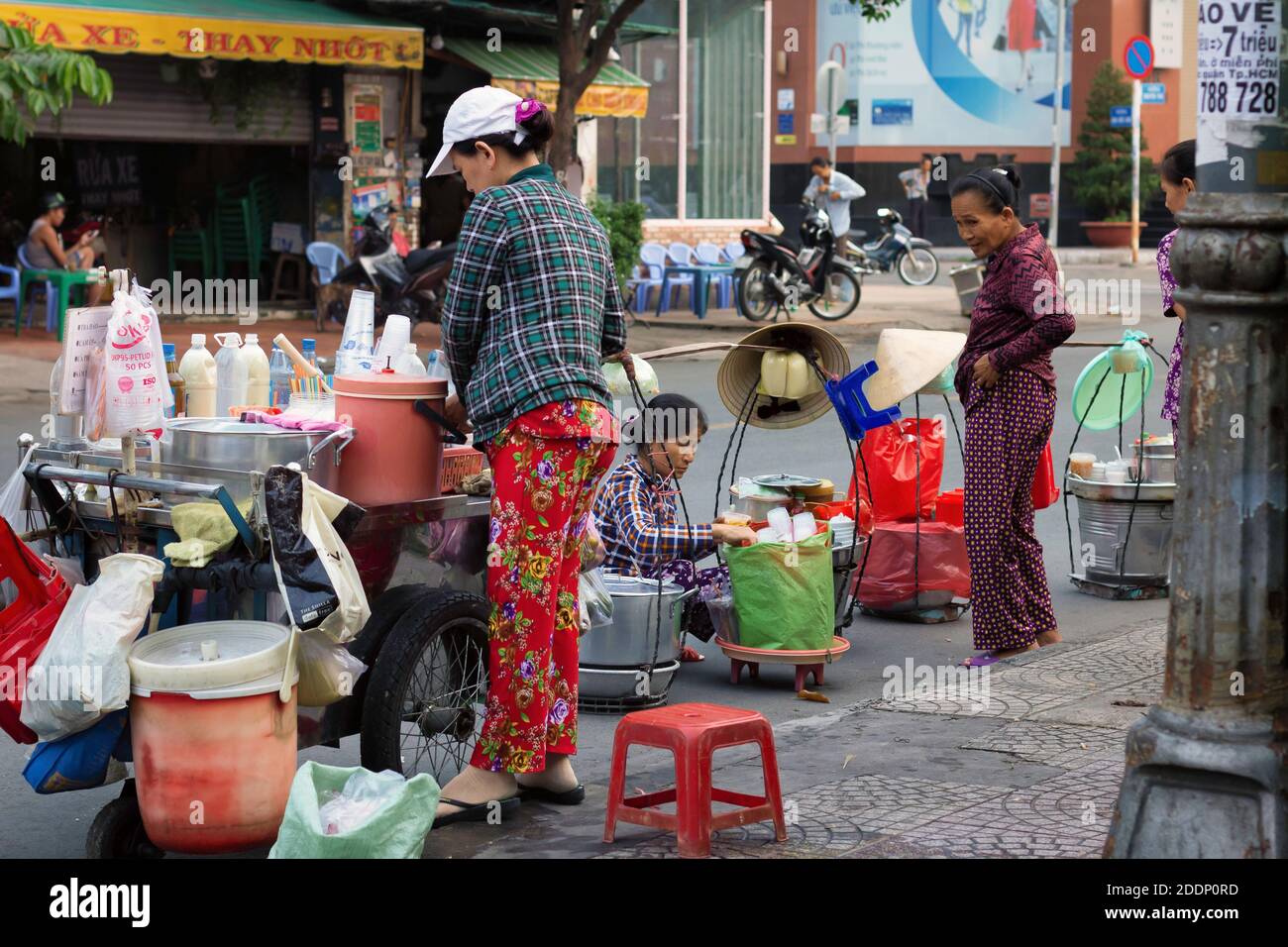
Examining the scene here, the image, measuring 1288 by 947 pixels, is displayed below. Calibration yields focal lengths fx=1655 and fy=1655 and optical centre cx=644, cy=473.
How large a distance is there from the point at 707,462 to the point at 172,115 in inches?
371

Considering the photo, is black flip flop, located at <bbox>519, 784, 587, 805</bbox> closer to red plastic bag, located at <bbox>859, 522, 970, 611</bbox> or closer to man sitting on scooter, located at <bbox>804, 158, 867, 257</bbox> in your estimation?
red plastic bag, located at <bbox>859, 522, 970, 611</bbox>

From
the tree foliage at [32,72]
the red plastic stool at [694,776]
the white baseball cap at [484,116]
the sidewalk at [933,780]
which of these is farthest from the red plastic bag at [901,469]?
the tree foliage at [32,72]

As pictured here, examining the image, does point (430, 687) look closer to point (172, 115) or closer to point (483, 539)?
point (483, 539)

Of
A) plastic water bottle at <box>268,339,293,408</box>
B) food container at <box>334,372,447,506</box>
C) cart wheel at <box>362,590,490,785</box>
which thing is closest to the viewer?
cart wheel at <box>362,590,490,785</box>

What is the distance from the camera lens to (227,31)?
51.4ft

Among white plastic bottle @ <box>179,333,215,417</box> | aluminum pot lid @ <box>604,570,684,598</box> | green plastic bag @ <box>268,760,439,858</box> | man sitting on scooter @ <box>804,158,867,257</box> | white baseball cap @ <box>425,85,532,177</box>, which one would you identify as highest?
man sitting on scooter @ <box>804,158,867,257</box>

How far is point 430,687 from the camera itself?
15.2ft

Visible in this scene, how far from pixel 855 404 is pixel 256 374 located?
2.32 meters

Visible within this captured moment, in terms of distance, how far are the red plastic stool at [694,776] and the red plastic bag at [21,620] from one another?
1418 mm

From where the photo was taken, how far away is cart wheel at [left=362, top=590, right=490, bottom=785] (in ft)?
14.2

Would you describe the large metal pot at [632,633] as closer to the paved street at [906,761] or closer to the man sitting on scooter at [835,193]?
the paved street at [906,761]

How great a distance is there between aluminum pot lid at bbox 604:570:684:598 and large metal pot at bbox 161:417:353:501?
1625mm

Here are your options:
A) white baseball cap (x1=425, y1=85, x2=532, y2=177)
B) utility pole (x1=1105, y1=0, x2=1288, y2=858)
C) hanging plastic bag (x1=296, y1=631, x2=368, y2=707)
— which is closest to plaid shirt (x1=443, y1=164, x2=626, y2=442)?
white baseball cap (x1=425, y1=85, x2=532, y2=177)
